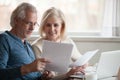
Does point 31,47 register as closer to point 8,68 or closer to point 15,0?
point 8,68

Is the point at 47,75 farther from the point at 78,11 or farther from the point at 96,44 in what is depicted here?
the point at 78,11

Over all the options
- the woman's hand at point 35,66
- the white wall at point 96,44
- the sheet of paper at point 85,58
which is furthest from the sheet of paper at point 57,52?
the white wall at point 96,44

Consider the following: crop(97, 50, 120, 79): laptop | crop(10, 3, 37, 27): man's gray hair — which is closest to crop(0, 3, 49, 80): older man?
crop(10, 3, 37, 27): man's gray hair

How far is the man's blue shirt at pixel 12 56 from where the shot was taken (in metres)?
1.61

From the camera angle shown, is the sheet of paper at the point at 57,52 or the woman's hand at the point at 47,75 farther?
the woman's hand at the point at 47,75

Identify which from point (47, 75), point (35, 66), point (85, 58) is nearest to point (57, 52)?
point (35, 66)

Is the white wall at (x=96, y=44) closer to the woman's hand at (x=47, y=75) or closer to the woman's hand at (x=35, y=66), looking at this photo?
the woman's hand at (x=47, y=75)

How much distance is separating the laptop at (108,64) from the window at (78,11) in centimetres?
125

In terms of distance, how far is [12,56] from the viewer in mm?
1750

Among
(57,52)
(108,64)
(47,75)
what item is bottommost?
(47,75)

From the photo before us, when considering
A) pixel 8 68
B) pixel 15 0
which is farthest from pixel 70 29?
pixel 8 68

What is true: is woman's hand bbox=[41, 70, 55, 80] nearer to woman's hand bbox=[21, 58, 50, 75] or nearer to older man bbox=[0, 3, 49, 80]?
older man bbox=[0, 3, 49, 80]

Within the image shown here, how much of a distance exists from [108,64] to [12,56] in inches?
25.6

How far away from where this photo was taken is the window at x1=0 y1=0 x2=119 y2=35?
3.04 meters
